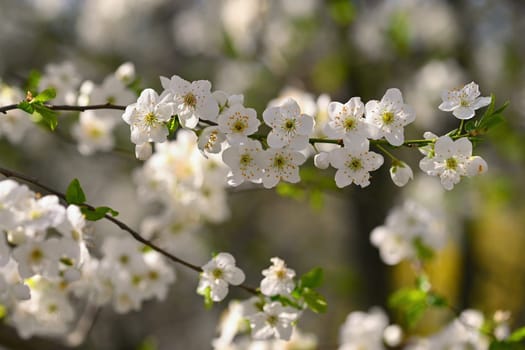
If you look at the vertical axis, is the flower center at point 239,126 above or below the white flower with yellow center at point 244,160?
above

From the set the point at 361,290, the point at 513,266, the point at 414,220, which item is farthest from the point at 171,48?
the point at 414,220

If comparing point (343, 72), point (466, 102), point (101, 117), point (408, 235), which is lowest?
point (466, 102)

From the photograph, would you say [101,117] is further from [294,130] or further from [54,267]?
[294,130]

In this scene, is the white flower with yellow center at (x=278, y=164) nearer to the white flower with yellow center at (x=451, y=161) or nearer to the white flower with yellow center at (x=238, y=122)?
the white flower with yellow center at (x=238, y=122)

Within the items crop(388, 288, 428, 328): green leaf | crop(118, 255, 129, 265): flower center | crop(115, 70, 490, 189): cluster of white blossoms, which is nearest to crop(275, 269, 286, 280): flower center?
crop(115, 70, 490, 189): cluster of white blossoms

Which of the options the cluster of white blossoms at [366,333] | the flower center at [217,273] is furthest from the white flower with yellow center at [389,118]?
the cluster of white blossoms at [366,333]

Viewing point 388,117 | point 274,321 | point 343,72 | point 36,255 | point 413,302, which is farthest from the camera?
point 343,72

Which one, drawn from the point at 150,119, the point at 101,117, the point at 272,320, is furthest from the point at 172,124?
the point at 101,117
